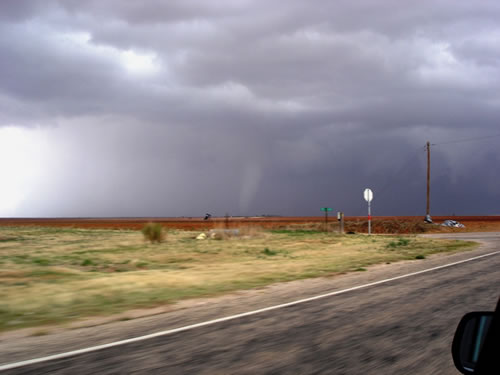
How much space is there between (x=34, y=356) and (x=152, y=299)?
4.20 m

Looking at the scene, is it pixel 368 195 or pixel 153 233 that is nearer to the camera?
pixel 153 233

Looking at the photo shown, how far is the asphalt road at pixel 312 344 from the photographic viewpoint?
486 cm

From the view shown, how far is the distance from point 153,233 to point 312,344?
21773mm

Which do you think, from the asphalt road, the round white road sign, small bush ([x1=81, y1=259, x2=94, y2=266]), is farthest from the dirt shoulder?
the round white road sign

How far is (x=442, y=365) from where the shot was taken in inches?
194

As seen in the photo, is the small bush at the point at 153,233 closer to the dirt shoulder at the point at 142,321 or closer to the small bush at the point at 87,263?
the small bush at the point at 87,263

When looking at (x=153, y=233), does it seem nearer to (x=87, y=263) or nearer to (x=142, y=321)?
(x=87, y=263)

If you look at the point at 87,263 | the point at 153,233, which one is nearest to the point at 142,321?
the point at 87,263

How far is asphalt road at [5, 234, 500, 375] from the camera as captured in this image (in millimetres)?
4863

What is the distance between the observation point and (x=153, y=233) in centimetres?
2645

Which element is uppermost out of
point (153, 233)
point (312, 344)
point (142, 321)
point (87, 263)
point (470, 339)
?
point (470, 339)

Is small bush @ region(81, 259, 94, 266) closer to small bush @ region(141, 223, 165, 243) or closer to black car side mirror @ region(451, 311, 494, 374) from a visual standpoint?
small bush @ region(141, 223, 165, 243)

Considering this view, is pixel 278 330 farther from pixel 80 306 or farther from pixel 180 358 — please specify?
pixel 80 306

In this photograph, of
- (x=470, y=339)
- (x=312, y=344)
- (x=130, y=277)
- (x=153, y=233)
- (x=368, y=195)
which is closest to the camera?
(x=470, y=339)
